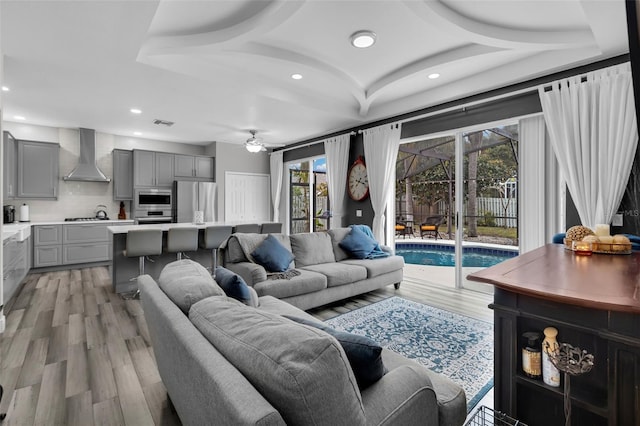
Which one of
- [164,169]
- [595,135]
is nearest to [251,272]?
[595,135]

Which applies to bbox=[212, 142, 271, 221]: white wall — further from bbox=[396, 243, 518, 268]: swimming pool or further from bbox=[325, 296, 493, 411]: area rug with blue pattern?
bbox=[325, 296, 493, 411]: area rug with blue pattern

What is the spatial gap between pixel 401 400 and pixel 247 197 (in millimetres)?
7154

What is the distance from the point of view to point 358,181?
583 cm

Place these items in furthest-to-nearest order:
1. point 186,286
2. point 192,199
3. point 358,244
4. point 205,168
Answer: point 205,168
point 192,199
point 358,244
point 186,286

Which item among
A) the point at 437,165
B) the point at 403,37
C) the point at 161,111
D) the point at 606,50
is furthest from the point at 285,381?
the point at 437,165

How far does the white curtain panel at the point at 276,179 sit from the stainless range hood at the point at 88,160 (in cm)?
359

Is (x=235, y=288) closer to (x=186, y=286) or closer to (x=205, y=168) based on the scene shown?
(x=186, y=286)

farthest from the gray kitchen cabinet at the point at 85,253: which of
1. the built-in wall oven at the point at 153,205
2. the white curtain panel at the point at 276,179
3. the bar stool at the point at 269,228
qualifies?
the white curtain panel at the point at 276,179

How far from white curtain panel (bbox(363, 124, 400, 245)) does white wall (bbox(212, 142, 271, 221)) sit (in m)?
3.49

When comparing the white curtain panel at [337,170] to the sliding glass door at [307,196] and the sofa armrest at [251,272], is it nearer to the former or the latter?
the sliding glass door at [307,196]

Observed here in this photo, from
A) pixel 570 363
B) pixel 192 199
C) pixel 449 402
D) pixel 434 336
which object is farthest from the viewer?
pixel 192 199

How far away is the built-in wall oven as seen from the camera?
6531mm

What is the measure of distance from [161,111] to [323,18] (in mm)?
3329

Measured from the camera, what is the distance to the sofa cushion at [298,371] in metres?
0.81
